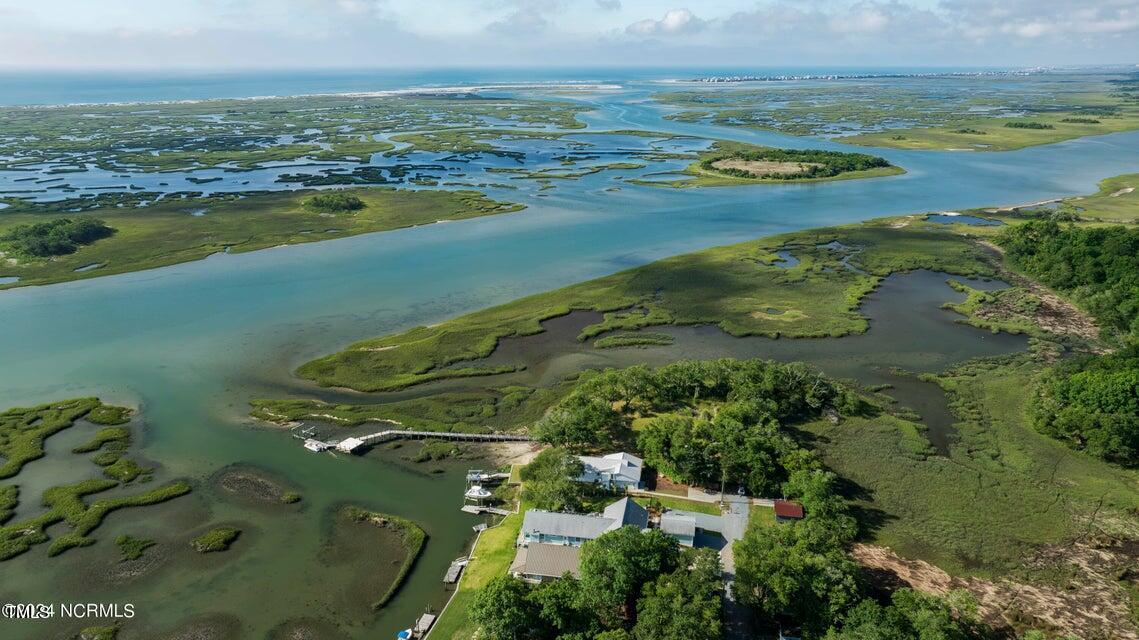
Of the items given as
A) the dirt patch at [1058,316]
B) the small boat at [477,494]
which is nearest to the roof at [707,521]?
the small boat at [477,494]

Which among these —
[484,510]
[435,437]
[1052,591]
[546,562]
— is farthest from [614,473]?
[1052,591]

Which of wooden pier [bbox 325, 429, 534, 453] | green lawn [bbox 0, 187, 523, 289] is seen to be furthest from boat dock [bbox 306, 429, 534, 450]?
green lawn [bbox 0, 187, 523, 289]

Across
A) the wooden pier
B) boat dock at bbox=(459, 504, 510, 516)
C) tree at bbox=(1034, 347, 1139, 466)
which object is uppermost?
tree at bbox=(1034, 347, 1139, 466)

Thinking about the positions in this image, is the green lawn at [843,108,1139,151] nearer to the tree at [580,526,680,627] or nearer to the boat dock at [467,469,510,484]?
the boat dock at [467,469,510,484]

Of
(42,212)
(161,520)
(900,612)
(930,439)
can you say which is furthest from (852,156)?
(42,212)

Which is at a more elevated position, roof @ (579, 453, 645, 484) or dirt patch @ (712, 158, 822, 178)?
dirt patch @ (712, 158, 822, 178)

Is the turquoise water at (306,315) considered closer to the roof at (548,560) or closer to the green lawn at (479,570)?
the green lawn at (479,570)

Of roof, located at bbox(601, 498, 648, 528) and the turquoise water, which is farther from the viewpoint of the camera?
the turquoise water

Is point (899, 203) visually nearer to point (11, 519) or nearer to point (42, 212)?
point (11, 519)

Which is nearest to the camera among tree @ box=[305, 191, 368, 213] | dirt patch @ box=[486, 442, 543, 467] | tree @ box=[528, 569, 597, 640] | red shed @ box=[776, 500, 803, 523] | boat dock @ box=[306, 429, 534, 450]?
tree @ box=[528, 569, 597, 640]
